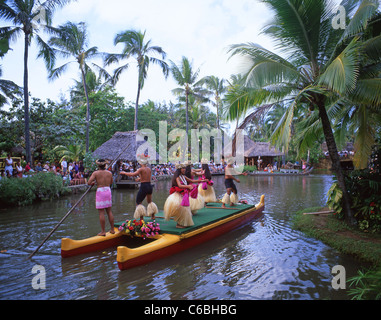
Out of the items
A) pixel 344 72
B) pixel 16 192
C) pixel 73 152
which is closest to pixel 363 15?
pixel 344 72

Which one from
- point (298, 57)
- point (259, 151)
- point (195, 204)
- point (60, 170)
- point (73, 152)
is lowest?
point (195, 204)

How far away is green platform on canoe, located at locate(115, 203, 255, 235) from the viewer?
5.45m

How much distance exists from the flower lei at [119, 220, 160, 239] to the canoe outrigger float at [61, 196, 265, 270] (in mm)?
136

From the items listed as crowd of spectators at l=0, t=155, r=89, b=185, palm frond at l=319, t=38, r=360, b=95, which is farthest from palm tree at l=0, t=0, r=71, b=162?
palm frond at l=319, t=38, r=360, b=95

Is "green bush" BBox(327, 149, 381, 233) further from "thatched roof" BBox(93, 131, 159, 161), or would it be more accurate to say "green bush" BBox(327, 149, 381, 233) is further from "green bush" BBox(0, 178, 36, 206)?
"thatched roof" BBox(93, 131, 159, 161)

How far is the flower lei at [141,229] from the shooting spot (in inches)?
206

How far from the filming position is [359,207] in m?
6.67

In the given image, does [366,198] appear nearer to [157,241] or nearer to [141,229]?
[157,241]

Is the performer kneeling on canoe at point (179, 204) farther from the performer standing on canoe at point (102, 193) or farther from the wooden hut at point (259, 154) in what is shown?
the wooden hut at point (259, 154)

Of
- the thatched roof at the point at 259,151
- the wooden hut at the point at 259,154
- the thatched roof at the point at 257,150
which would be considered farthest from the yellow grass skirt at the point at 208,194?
the thatched roof at the point at 259,151

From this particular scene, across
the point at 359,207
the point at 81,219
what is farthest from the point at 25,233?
the point at 359,207

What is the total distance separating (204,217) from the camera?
21.9 ft

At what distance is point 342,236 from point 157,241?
4357 millimetres
